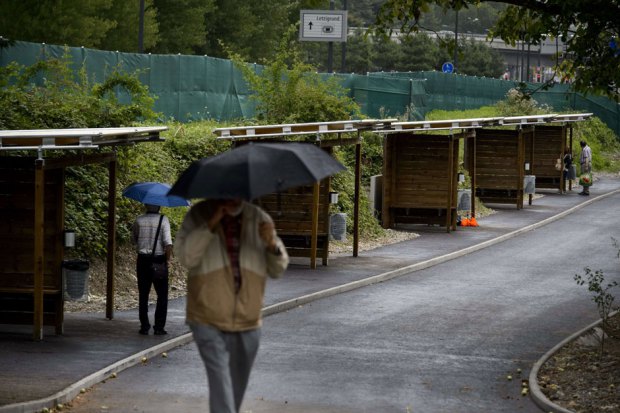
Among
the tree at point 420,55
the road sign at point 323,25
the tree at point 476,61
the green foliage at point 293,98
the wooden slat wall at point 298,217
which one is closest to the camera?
the wooden slat wall at point 298,217

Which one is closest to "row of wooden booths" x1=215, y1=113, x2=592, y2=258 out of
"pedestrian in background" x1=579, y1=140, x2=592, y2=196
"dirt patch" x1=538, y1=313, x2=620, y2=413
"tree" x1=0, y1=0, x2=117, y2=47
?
"pedestrian in background" x1=579, y1=140, x2=592, y2=196

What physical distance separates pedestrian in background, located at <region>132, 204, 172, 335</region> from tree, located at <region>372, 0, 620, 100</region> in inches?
172

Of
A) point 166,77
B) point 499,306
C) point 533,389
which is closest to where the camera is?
point 533,389

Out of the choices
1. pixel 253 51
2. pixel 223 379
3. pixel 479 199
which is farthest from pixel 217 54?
pixel 223 379

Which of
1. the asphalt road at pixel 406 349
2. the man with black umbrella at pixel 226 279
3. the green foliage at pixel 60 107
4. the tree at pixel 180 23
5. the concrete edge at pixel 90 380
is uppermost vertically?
the tree at pixel 180 23

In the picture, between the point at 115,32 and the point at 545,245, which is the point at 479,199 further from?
the point at 115,32

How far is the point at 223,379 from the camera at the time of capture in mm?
9672

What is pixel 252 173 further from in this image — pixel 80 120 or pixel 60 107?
pixel 60 107

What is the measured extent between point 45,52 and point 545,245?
1281 centimetres

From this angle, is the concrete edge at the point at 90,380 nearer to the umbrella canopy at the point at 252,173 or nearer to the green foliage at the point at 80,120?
the umbrella canopy at the point at 252,173

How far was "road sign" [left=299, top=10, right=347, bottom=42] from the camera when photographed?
170 ft

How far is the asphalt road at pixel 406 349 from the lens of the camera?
13695 millimetres

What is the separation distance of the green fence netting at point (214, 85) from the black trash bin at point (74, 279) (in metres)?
7.82

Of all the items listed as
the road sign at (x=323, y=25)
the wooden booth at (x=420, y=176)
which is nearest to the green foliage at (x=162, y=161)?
the wooden booth at (x=420, y=176)
